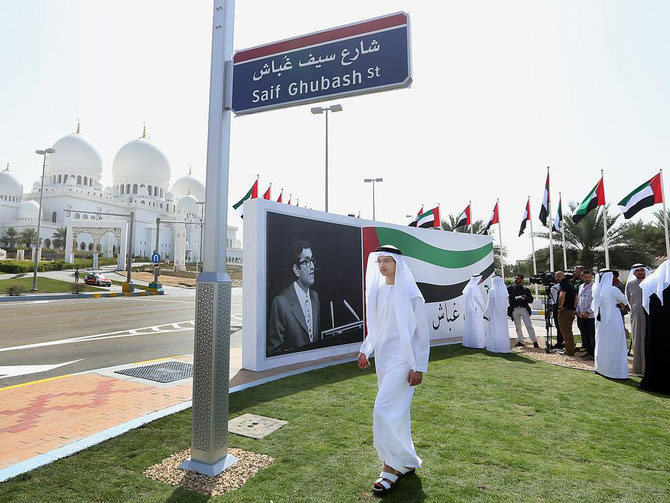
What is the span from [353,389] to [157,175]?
280 feet

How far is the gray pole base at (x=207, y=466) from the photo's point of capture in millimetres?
3413

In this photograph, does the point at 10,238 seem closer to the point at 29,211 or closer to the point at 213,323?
the point at 29,211

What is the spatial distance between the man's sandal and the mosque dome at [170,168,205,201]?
325 feet

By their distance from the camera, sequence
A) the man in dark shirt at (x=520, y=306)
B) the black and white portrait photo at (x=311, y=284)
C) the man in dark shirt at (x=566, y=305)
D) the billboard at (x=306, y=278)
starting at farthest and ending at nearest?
the man in dark shirt at (x=520, y=306), the man in dark shirt at (x=566, y=305), the black and white portrait photo at (x=311, y=284), the billboard at (x=306, y=278)

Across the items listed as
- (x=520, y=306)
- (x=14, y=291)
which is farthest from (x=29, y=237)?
(x=520, y=306)

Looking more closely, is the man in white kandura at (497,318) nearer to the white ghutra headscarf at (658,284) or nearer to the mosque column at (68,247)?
the white ghutra headscarf at (658,284)

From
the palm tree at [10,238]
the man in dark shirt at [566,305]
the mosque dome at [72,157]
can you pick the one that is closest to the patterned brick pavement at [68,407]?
the man in dark shirt at [566,305]

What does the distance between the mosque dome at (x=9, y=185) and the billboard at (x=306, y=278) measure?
316ft

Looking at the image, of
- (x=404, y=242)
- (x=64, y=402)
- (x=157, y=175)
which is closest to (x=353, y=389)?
(x=64, y=402)

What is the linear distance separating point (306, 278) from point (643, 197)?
979 cm

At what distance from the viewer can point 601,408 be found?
5.39 metres

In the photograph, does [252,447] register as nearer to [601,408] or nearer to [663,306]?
[601,408]

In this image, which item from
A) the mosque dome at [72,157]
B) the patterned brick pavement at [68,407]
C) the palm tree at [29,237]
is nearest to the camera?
the patterned brick pavement at [68,407]

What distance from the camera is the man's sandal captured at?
3.15 meters
